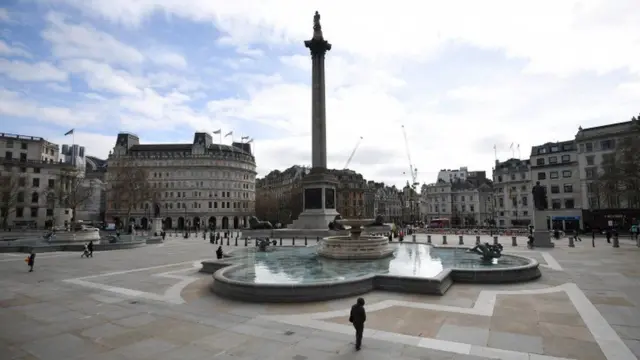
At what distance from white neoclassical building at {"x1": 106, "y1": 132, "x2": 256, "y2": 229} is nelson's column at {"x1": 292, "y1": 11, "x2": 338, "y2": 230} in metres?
56.9

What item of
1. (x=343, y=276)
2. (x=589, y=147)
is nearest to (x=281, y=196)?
(x=589, y=147)

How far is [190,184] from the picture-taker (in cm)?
10006

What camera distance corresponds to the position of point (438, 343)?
8.03 metres

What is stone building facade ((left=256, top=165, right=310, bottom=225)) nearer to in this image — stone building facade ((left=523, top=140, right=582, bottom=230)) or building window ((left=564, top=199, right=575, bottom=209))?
stone building facade ((left=523, top=140, right=582, bottom=230))

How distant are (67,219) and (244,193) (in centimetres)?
5295

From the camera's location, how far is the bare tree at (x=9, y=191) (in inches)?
2539

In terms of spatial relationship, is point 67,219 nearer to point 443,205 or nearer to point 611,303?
point 611,303

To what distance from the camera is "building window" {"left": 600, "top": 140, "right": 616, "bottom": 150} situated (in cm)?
5935

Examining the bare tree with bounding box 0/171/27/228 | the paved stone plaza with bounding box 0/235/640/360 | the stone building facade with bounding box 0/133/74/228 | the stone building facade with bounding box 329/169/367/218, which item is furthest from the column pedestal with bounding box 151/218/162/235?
the stone building facade with bounding box 329/169/367/218

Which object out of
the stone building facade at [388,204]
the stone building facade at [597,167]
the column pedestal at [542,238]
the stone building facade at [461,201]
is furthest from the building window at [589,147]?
the stone building facade at [388,204]

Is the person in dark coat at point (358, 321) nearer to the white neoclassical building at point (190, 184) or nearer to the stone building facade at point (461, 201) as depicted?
the white neoclassical building at point (190, 184)

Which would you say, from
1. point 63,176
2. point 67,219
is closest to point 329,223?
point 67,219

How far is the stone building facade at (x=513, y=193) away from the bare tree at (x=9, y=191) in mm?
107872

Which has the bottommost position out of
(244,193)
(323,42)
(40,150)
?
(244,193)
